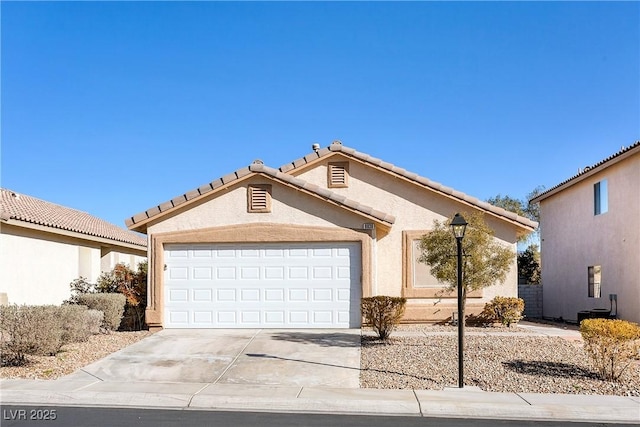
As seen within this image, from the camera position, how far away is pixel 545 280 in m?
23.9

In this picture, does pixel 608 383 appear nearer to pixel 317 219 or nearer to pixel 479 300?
pixel 479 300

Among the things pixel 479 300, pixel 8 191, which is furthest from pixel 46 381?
pixel 8 191

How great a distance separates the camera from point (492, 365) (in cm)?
1095

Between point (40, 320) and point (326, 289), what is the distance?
6948 millimetres

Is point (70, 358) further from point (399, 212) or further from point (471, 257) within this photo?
point (399, 212)

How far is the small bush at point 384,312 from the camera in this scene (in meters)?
13.0

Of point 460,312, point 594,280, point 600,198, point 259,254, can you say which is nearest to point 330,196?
point 259,254

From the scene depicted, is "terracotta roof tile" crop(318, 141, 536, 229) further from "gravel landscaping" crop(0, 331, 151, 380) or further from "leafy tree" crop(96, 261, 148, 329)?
"gravel landscaping" crop(0, 331, 151, 380)

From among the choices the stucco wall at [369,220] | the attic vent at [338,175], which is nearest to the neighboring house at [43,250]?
the stucco wall at [369,220]

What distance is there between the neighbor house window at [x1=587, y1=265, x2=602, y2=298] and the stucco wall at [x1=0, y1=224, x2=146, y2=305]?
17.8 meters

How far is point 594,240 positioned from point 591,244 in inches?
12.1

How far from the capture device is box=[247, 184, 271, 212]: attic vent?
15.5 m

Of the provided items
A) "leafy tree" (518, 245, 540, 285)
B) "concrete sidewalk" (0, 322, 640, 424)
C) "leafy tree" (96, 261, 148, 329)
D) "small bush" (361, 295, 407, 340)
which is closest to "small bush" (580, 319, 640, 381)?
"concrete sidewalk" (0, 322, 640, 424)

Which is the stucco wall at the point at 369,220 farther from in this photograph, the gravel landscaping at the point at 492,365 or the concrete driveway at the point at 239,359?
the concrete driveway at the point at 239,359
